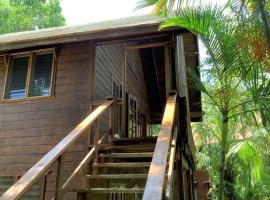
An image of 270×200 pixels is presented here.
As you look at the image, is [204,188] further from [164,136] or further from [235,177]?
[164,136]

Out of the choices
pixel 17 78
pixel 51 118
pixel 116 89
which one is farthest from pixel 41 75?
pixel 116 89

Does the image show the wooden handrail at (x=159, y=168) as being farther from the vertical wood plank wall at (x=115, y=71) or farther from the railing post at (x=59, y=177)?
the vertical wood plank wall at (x=115, y=71)

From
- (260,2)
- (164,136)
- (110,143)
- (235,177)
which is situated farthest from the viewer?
(235,177)

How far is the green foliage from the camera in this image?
69.8 feet

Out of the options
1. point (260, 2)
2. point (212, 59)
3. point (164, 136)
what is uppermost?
point (260, 2)

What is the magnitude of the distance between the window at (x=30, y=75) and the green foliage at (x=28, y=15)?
16.0 meters

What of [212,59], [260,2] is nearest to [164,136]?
[212,59]

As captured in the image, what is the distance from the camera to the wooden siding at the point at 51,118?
6.21m

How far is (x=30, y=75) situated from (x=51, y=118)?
1154 millimetres

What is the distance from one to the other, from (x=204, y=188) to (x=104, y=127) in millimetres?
10317

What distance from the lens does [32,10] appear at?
22156mm

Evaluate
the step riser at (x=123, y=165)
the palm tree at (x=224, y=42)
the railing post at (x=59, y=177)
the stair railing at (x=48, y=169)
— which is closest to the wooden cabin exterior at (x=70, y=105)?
the step riser at (x=123, y=165)

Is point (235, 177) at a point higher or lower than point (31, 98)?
lower

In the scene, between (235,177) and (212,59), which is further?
(235,177)
